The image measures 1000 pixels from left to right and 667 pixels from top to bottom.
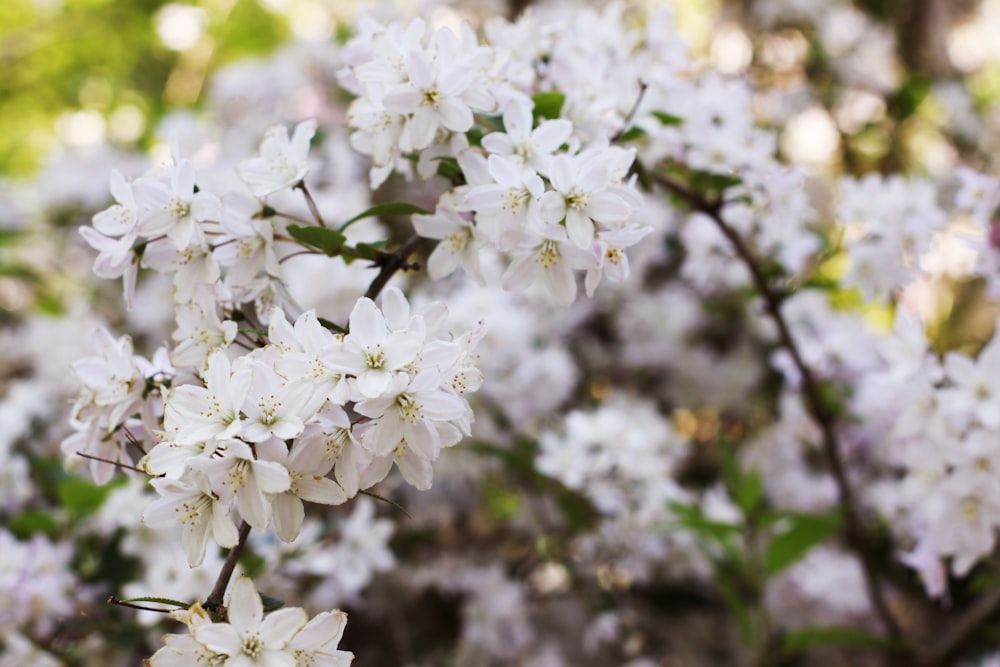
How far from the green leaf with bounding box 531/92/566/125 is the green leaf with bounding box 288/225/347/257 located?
0.72ft

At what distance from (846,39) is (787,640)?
1.65m

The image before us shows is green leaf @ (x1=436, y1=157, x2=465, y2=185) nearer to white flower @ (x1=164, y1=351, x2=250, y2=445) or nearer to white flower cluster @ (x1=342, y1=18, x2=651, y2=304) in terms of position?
white flower cluster @ (x1=342, y1=18, x2=651, y2=304)

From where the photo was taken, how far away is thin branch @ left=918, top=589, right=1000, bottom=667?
1.12m

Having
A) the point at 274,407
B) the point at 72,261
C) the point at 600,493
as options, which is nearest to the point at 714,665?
the point at 600,493

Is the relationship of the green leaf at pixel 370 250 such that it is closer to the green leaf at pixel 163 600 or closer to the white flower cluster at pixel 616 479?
the green leaf at pixel 163 600

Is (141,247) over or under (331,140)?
over

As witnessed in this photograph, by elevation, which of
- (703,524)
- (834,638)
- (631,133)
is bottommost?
(834,638)

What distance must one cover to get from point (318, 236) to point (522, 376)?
87cm

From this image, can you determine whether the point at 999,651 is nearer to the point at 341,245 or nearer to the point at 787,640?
the point at 787,640

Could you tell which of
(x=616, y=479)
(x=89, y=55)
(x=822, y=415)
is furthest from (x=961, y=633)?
(x=89, y=55)

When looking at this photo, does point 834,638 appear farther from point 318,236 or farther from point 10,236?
point 10,236

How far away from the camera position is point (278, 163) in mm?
690

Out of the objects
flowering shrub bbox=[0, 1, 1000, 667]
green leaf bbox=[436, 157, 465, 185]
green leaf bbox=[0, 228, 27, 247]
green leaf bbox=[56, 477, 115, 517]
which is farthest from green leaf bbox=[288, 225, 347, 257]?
green leaf bbox=[0, 228, 27, 247]

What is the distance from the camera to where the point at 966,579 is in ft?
4.93
